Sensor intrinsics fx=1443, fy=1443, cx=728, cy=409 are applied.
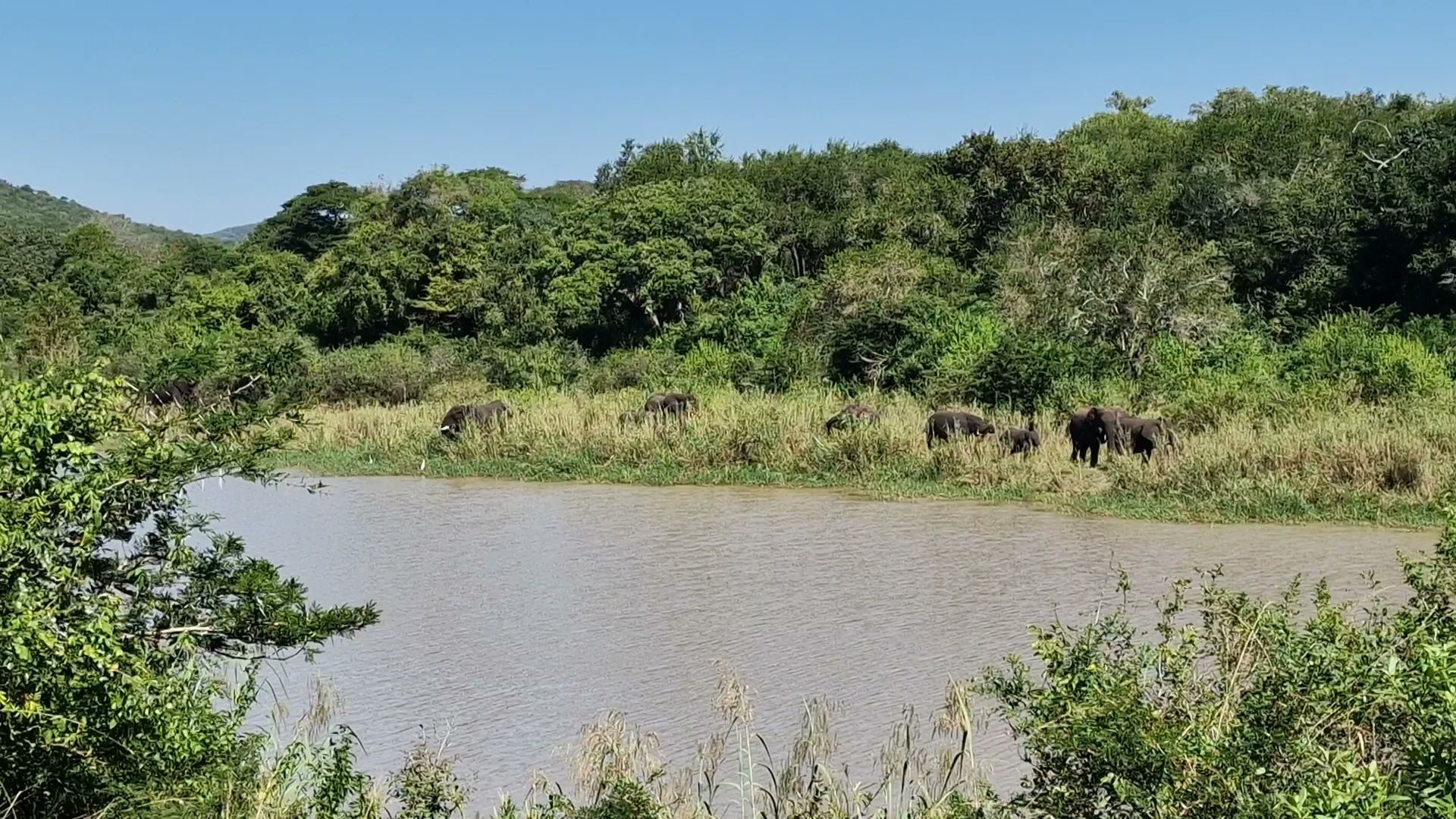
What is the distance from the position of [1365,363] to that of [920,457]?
21.3 feet

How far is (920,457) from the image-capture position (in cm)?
1794

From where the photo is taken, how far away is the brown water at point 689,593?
26.5 feet

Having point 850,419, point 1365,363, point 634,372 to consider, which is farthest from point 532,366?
point 1365,363

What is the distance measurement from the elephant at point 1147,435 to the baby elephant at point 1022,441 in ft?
3.53

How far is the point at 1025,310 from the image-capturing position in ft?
81.3

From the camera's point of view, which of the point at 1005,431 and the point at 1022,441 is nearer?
the point at 1022,441

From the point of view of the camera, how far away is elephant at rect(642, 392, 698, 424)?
21.2 meters

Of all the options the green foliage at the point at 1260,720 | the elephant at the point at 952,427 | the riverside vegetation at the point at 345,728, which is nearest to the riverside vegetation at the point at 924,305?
the elephant at the point at 952,427

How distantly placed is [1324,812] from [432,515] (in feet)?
48.3

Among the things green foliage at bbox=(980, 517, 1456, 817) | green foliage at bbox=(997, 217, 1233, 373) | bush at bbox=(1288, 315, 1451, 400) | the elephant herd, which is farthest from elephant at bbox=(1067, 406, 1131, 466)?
green foliage at bbox=(980, 517, 1456, 817)

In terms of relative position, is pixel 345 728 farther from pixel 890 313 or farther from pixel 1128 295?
pixel 890 313

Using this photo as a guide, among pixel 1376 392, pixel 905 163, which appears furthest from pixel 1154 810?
pixel 905 163

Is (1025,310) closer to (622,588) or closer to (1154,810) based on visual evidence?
→ (622,588)

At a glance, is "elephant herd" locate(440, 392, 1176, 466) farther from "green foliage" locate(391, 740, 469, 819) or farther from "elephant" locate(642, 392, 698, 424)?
"green foliage" locate(391, 740, 469, 819)
